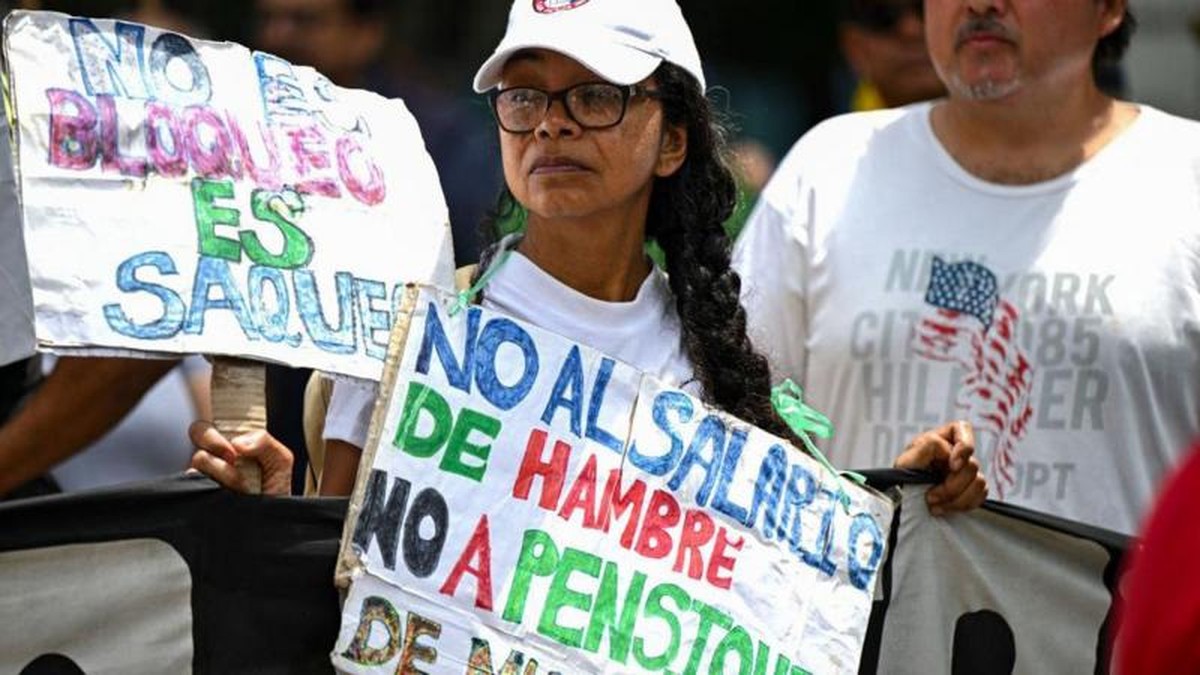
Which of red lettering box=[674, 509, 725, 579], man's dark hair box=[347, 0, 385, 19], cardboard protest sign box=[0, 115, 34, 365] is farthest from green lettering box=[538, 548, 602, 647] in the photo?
man's dark hair box=[347, 0, 385, 19]

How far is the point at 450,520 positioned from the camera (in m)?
3.51

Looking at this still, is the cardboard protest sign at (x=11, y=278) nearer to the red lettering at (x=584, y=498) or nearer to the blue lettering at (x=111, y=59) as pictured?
the blue lettering at (x=111, y=59)

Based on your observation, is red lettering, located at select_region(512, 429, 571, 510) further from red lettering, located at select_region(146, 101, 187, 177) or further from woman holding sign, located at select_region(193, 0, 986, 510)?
red lettering, located at select_region(146, 101, 187, 177)

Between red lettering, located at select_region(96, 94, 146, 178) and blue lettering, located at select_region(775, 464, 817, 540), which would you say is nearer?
red lettering, located at select_region(96, 94, 146, 178)

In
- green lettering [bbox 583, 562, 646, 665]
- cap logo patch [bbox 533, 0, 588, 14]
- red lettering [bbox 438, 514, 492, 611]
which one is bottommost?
green lettering [bbox 583, 562, 646, 665]

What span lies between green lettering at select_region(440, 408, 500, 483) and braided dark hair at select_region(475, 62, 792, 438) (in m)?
0.35

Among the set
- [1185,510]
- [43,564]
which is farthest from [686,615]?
[1185,510]

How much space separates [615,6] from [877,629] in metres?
1.06

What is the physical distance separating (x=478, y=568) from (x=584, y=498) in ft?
0.65

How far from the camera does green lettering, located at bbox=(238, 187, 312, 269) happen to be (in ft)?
11.8

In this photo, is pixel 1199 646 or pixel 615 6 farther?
pixel 615 6

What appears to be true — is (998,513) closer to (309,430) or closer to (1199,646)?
(309,430)

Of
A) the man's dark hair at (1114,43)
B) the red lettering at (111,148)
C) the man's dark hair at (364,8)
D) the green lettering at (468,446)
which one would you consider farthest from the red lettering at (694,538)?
the man's dark hair at (364,8)

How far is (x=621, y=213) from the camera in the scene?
3906 millimetres
